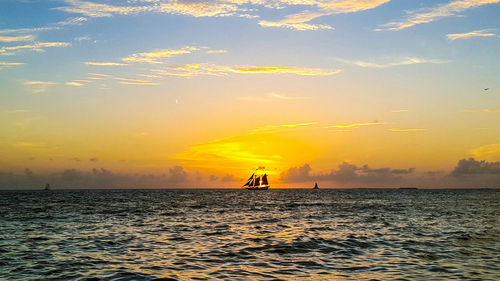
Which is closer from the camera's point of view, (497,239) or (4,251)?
(4,251)

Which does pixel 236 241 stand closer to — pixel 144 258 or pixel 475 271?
pixel 144 258

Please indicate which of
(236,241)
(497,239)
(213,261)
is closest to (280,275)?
(213,261)

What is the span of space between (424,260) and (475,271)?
127 inches

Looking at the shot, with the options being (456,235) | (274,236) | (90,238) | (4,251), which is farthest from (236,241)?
(456,235)

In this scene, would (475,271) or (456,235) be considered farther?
(456,235)

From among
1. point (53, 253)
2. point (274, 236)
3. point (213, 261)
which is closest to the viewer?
point (213, 261)

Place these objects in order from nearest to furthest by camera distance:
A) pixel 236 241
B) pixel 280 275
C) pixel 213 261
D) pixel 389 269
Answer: pixel 280 275, pixel 389 269, pixel 213 261, pixel 236 241

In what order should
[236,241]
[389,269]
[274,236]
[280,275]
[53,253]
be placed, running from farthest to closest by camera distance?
[274,236] < [236,241] < [53,253] < [389,269] < [280,275]

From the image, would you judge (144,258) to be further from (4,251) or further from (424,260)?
(424,260)

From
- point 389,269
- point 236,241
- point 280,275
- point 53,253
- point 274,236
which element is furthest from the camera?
point 274,236

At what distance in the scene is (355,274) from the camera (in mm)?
19250

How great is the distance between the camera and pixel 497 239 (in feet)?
107

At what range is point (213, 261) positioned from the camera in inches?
886

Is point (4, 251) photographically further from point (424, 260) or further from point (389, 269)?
point (424, 260)
